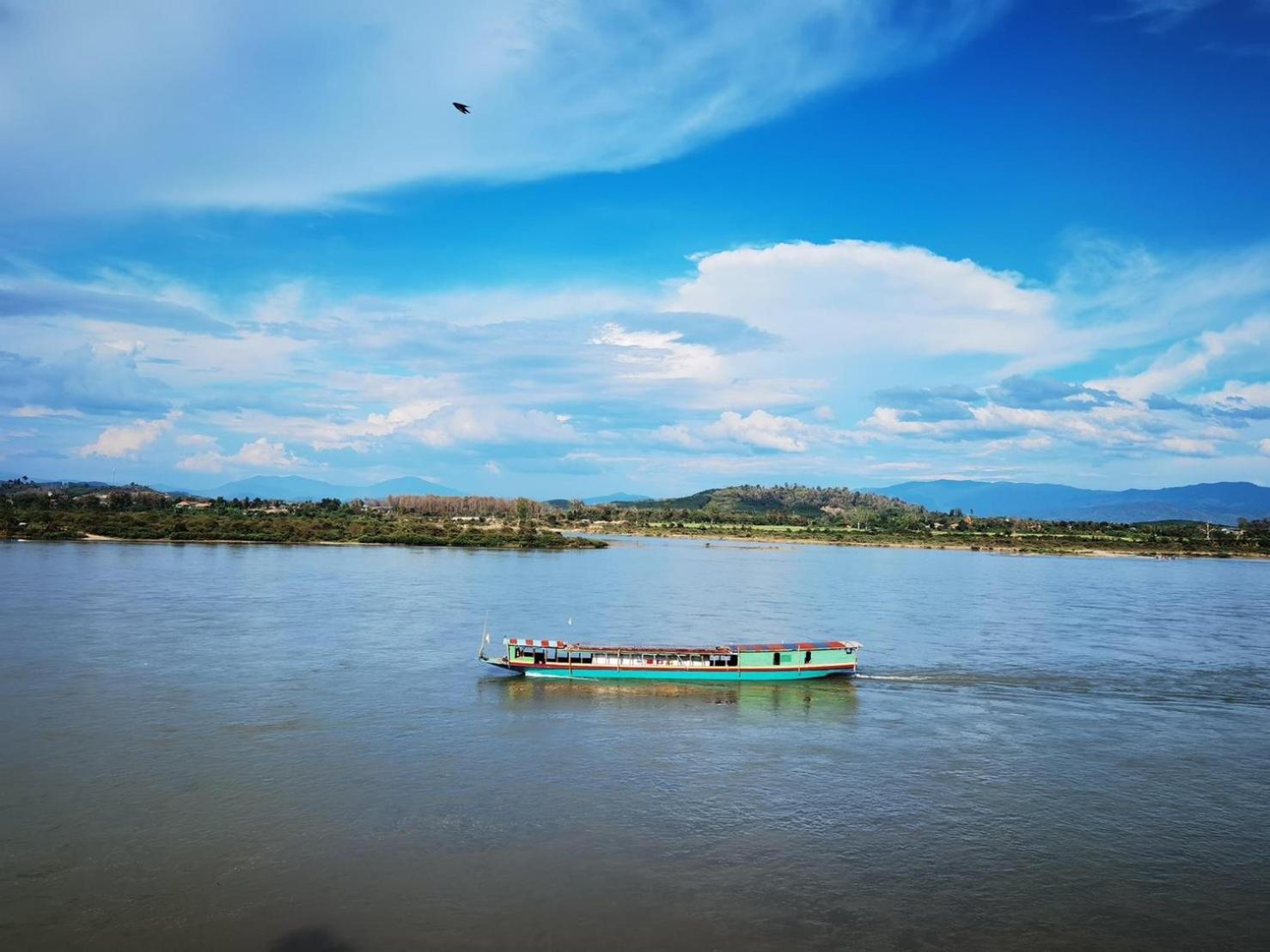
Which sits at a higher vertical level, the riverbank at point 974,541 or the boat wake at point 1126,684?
the riverbank at point 974,541

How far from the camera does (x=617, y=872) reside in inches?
552

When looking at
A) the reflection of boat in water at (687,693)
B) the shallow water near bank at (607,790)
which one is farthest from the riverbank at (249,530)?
the reflection of boat in water at (687,693)

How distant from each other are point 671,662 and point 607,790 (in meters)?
10.4

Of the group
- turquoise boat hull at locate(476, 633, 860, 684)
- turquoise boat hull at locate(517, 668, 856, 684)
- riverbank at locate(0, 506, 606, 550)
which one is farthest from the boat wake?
riverbank at locate(0, 506, 606, 550)

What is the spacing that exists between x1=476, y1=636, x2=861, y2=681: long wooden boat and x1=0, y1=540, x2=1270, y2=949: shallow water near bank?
1.85ft

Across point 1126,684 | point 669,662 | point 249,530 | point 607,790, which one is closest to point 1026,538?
point 249,530

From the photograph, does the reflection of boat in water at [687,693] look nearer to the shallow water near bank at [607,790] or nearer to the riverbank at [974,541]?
the shallow water near bank at [607,790]

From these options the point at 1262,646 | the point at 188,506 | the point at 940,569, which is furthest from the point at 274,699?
the point at 188,506

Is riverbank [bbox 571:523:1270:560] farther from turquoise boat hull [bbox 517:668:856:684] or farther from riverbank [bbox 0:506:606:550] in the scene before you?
turquoise boat hull [bbox 517:668:856:684]

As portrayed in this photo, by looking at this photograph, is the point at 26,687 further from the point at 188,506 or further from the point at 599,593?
the point at 188,506

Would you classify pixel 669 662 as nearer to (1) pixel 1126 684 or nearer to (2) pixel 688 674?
(2) pixel 688 674

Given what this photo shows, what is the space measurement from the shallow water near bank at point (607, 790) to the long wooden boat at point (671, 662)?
0.56 meters

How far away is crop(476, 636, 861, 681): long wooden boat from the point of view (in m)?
28.0

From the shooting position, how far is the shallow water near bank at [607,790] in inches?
503
